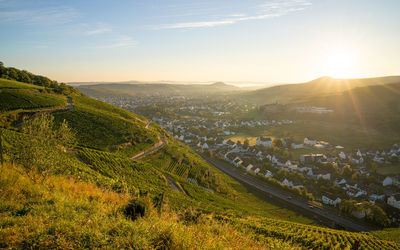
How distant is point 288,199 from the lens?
46.2 m

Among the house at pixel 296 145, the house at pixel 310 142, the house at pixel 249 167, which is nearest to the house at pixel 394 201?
the house at pixel 249 167

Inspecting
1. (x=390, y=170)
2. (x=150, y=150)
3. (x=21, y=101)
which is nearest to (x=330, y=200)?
(x=390, y=170)

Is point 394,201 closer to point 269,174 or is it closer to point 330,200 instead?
point 330,200

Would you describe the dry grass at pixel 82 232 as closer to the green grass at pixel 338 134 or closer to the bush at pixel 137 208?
the bush at pixel 137 208

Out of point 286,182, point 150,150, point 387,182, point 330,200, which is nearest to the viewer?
point 150,150

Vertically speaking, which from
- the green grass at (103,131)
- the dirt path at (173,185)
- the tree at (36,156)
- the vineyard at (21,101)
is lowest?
the dirt path at (173,185)

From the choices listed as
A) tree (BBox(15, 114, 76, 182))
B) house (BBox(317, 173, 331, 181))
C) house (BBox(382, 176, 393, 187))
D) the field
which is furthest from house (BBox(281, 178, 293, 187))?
tree (BBox(15, 114, 76, 182))

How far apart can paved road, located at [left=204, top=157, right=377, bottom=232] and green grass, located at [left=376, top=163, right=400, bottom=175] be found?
31999 millimetres

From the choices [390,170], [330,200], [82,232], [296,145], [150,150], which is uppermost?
[82,232]

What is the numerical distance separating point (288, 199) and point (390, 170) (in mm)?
41998

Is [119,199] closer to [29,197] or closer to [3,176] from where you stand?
[29,197]

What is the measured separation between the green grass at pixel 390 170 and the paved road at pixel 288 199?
105ft

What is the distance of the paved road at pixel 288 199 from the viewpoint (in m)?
38.1

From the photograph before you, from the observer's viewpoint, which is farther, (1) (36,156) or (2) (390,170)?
(2) (390,170)
